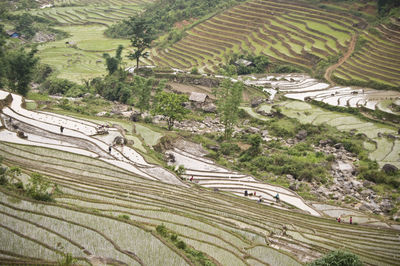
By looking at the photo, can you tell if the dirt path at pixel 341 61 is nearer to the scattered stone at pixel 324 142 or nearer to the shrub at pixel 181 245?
the scattered stone at pixel 324 142

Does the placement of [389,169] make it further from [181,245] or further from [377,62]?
[377,62]

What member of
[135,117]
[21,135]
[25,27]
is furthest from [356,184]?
[25,27]

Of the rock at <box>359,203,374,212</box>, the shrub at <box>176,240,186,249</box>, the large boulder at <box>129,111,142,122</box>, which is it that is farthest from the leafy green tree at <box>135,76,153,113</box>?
the shrub at <box>176,240,186,249</box>

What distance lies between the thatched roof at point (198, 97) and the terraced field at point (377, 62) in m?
15.7

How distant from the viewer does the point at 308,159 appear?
27156mm

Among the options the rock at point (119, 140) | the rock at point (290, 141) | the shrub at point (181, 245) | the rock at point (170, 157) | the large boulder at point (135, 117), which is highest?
the shrub at point (181, 245)

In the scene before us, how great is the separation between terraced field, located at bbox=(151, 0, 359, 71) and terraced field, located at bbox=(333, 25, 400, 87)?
3.07m

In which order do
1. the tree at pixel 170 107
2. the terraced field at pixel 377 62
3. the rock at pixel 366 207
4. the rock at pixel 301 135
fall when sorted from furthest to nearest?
the terraced field at pixel 377 62 < the tree at pixel 170 107 < the rock at pixel 301 135 < the rock at pixel 366 207

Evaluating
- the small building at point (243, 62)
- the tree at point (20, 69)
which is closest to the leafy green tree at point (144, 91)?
the tree at point (20, 69)

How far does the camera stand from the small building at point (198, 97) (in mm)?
39406

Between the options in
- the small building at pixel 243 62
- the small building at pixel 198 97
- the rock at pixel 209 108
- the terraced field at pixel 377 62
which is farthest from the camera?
the small building at pixel 243 62

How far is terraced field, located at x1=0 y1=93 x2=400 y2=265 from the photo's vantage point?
37.3 ft

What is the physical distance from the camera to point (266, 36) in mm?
54469

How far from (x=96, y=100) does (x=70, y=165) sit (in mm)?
18910
